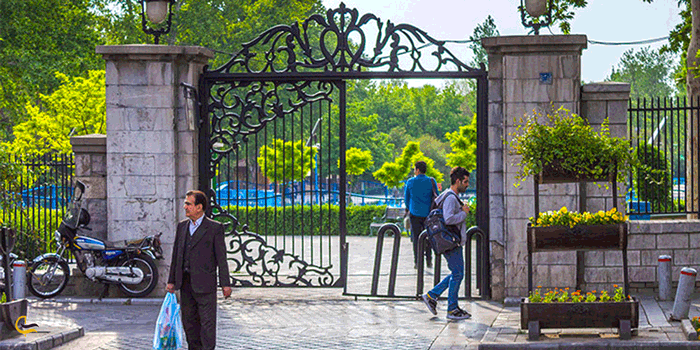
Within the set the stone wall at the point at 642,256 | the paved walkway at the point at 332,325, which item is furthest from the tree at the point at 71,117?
the stone wall at the point at 642,256

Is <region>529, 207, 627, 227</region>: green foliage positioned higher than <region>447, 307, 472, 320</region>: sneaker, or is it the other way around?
<region>529, 207, 627, 227</region>: green foliage

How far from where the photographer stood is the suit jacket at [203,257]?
26.7 ft

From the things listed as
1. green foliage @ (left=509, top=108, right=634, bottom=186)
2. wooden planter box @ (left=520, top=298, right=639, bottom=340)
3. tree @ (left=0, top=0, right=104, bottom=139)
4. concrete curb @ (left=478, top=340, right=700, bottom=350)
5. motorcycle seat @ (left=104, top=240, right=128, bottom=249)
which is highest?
tree @ (left=0, top=0, right=104, bottom=139)

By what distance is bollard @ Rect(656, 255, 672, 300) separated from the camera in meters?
11.3

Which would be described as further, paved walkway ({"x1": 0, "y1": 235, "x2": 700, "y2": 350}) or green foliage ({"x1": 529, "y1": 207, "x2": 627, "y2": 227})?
green foliage ({"x1": 529, "y1": 207, "x2": 627, "y2": 227})

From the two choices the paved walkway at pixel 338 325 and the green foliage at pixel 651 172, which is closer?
the paved walkway at pixel 338 325

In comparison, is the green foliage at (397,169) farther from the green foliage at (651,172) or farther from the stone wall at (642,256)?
the stone wall at (642,256)

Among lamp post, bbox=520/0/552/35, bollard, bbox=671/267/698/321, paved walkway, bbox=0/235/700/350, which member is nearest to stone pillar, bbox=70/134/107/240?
paved walkway, bbox=0/235/700/350

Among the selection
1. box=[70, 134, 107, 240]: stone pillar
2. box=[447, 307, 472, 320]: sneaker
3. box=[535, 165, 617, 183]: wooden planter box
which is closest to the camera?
box=[535, 165, 617, 183]: wooden planter box

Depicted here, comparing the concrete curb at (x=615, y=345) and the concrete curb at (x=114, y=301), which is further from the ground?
the concrete curb at (x=615, y=345)

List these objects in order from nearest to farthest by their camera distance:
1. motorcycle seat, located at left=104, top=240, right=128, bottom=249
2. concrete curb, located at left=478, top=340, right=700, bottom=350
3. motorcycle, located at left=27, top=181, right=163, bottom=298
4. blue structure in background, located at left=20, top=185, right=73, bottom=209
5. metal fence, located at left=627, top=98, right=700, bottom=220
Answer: concrete curb, located at left=478, top=340, right=700, bottom=350, metal fence, located at left=627, top=98, right=700, bottom=220, motorcycle, located at left=27, top=181, right=163, bottom=298, motorcycle seat, located at left=104, top=240, right=128, bottom=249, blue structure in background, located at left=20, top=185, right=73, bottom=209

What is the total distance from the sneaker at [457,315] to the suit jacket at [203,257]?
324 cm

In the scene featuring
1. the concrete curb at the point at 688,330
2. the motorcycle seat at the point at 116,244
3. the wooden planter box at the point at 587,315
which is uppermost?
the motorcycle seat at the point at 116,244

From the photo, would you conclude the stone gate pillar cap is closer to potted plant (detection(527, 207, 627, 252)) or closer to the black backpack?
the black backpack
